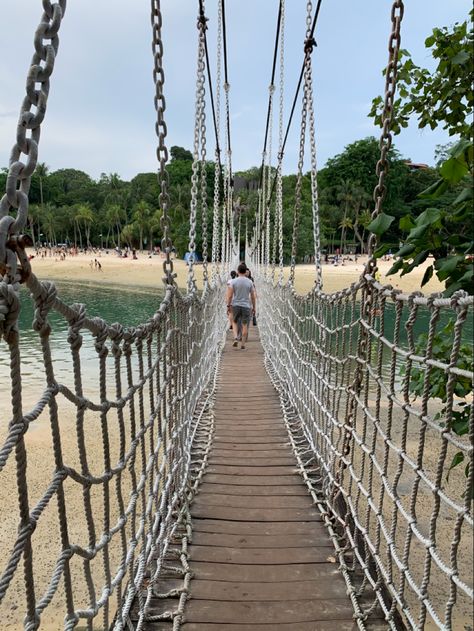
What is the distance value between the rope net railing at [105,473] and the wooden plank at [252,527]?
0.09 m

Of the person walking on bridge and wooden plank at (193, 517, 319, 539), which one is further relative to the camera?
the person walking on bridge

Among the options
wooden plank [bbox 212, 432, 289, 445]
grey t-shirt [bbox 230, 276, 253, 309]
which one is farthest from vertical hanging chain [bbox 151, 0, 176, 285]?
grey t-shirt [bbox 230, 276, 253, 309]

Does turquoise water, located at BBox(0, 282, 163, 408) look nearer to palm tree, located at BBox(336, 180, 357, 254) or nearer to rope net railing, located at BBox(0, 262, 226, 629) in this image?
rope net railing, located at BBox(0, 262, 226, 629)

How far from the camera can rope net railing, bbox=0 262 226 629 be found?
0.69 m

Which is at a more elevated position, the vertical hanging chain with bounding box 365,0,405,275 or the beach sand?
the vertical hanging chain with bounding box 365,0,405,275

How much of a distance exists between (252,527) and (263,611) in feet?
1.40

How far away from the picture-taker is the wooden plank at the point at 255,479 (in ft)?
6.66

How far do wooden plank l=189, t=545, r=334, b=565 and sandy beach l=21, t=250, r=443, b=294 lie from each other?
18431mm

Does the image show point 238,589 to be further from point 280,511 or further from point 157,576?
point 280,511

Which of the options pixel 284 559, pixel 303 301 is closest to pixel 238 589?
pixel 284 559

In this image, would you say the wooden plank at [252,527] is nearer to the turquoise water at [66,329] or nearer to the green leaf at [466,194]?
the turquoise water at [66,329]

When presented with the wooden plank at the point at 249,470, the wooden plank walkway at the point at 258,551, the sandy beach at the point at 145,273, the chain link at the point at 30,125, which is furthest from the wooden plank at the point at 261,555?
the sandy beach at the point at 145,273

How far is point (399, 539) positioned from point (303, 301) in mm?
1757

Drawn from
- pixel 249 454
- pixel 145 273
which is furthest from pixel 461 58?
pixel 145 273
